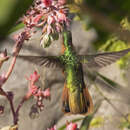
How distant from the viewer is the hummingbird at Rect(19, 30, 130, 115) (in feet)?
2.10

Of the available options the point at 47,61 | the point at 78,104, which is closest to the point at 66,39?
the point at 47,61

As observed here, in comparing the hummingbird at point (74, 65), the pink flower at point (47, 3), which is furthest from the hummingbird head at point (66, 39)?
the pink flower at point (47, 3)

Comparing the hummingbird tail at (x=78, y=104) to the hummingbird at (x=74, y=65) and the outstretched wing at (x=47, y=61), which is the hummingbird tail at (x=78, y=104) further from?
the outstretched wing at (x=47, y=61)

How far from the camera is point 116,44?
4.49 feet

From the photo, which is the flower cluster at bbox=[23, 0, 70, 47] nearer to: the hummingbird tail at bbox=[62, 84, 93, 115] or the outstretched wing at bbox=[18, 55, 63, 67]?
the outstretched wing at bbox=[18, 55, 63, 67]

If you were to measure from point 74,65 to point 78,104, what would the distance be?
0.13 meters

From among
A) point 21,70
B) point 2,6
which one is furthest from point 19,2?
point 21,70

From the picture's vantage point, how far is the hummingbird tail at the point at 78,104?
73cm

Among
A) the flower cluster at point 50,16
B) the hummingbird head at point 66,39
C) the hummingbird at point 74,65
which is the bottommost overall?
the hummingbird at point 74,65

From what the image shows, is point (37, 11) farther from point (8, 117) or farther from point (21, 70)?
point (21, 70)

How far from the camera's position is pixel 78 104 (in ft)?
2.38


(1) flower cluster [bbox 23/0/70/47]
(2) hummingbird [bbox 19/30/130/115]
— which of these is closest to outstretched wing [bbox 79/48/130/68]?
(2) hummingbird [bbox 19/30/130/115]

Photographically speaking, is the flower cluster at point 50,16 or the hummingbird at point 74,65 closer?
the flower cluster at point 50,16

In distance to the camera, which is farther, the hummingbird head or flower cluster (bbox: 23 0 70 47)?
the hummingbird head
